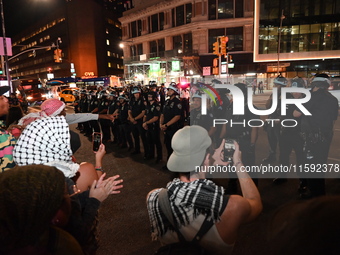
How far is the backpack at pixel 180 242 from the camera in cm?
146

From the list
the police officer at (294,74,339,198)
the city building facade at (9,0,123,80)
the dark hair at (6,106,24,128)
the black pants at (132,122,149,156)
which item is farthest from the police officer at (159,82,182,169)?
the city building facade at (9,0,123,80)

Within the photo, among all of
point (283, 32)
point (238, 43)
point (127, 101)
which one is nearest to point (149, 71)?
point (238, 43)

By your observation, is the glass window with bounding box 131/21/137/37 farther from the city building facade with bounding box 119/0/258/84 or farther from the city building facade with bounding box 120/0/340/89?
the city building facade with bounding box 120/0/340/89

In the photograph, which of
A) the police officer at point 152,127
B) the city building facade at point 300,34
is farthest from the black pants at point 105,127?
the city building facade at point 300,34

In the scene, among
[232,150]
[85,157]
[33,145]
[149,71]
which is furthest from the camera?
[149,71]

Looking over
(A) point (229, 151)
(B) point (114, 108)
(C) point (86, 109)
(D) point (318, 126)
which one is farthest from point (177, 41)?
(A) point (229, 151)

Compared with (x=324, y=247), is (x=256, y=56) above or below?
above

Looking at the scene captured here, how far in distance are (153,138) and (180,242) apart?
5.83 meters

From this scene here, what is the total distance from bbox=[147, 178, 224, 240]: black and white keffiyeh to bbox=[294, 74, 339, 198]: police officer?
336cm

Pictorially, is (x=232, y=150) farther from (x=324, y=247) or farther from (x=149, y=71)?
(x=149, y=71)

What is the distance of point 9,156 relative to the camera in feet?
9.01

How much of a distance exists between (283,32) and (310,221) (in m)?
44.4

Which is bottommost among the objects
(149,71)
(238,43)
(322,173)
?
(322,173)

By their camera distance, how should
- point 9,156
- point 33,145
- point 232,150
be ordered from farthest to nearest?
point 9,156 < point 33,145 < point 232,150
